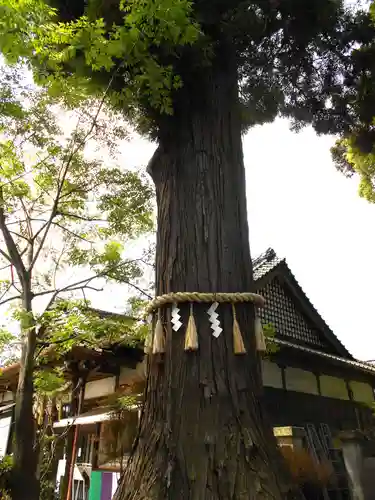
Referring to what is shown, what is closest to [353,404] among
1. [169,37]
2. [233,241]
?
[233,241]

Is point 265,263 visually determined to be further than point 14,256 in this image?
Yes

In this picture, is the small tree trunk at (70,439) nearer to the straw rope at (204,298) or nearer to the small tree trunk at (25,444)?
the small tree trunk at (25,444)

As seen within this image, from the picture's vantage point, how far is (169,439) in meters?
1.97

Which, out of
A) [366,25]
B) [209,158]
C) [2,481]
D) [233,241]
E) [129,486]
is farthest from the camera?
[366,25]

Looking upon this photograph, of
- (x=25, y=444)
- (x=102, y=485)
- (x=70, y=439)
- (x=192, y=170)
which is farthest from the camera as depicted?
(x=70, y=439)

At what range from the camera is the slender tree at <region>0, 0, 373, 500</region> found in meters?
1.90

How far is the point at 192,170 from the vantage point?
8.98 feet

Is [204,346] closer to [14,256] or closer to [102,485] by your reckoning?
[14,256]

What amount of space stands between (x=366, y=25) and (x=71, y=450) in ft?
24.5

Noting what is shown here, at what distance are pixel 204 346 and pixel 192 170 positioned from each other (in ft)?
3.89

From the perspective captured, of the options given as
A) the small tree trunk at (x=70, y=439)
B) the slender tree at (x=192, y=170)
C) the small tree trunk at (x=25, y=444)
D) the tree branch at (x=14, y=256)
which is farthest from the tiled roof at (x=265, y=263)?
the small tree trunk at (x=25, y=444)

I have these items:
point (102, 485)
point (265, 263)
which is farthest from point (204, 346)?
point (265, 263)

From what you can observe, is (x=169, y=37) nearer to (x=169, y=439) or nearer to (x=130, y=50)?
(x=130, y=50)

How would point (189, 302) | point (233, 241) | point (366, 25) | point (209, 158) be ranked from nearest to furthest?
point (189, 302) < point (233, 241) < point (209, 158) < point (366, 25)
